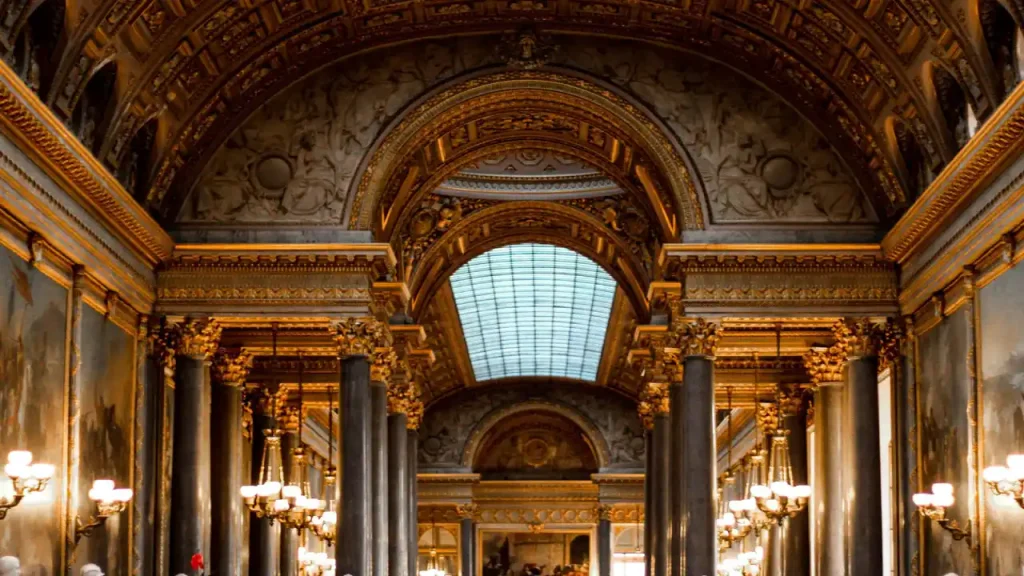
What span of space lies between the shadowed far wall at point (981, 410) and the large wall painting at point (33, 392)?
38.6 ft

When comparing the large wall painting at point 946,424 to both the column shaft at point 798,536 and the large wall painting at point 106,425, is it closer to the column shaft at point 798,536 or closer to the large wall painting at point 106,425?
the column shaft at point 798,536

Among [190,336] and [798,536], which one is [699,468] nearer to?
[798,536]

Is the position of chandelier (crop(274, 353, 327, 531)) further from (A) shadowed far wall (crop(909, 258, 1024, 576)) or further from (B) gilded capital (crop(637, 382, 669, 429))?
(A) shadowed far wall (crop(909, 258, 1024, 576))

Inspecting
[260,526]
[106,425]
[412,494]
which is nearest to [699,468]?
[106,425]

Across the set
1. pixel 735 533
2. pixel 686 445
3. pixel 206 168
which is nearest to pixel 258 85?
pixel 206 168

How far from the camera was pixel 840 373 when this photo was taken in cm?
2897

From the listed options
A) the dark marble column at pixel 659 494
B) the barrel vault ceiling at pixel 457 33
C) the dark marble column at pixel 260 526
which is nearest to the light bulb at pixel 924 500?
the barrel vault ceiling at pixel 457 33

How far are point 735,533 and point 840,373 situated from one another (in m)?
11.5

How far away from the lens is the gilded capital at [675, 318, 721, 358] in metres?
25.4

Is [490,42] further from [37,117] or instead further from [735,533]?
[735,533]

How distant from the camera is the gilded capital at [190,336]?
25328mm

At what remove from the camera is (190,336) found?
25359 millimetres

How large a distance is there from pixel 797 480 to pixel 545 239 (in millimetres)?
8241

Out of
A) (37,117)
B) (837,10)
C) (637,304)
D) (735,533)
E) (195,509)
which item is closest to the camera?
(37,117)
